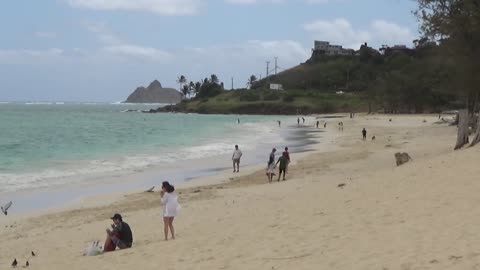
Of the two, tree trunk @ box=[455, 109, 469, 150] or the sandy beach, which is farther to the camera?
tree trunk @ box=[455, 109, 469, 150]

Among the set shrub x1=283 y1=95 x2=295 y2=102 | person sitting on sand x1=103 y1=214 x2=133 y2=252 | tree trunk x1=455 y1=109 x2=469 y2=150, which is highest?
shrub x1=283 y1=95 x2=295 y2=102

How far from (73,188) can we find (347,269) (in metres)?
18.3

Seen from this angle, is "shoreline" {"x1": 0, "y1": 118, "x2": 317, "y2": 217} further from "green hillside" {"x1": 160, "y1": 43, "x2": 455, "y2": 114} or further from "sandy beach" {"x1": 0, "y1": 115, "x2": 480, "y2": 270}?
"green hillside" {"x1": 160, "y1": 43, "x2": 455, "y2": 114}

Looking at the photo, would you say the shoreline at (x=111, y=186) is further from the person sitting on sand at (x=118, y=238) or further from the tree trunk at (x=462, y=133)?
the tree trunk at (x=462, y=133)

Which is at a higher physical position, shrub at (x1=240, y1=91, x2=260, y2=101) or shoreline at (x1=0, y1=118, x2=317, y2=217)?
shrub at (x1=240, y1=91, x2=260, y2=101)

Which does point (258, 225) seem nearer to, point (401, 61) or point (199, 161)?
point (199, 161)

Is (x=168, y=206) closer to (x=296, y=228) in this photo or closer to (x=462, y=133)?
(x=296, y=228)

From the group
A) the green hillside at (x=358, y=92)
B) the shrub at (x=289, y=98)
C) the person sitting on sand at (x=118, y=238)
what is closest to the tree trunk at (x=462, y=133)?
the person sitting on sand at (x=118, y=238)

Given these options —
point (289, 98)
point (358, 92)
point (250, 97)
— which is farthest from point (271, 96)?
point (358, 92)

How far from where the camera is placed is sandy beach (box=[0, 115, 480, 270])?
8.34 meters

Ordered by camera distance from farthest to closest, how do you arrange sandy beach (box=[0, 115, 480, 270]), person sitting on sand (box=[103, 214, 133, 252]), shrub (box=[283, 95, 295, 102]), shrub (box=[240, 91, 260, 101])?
shrub (box=[240, 91, 260, 101])
shrub (box=[283, 95, 295, 102])
person sitting on sand (box=[103, 214, 133, 252])
sandy beach (box=[0, 115, 480, 270])

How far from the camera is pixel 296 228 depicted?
36.1ft

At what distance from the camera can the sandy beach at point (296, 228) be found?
27.3 feet

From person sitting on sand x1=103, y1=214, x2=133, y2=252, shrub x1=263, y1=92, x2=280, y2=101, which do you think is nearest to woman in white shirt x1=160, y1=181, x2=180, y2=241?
person sitting on sand x1=103, y1=214, x2=133, y2=252
